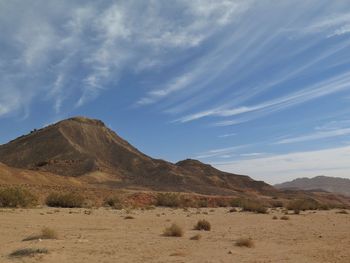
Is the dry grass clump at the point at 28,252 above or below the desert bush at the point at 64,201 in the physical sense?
below

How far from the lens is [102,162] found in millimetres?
122125

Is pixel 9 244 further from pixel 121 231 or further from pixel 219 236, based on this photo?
pixel 219 236

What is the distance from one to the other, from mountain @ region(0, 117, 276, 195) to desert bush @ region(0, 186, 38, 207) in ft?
198

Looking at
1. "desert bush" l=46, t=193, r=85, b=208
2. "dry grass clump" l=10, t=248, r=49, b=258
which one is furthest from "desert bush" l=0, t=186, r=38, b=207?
"dry grass clump" l=10, t=248, r=49, b=258

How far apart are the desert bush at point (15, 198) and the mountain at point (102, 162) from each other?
60.4 m

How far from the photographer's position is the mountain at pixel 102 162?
11125 cm

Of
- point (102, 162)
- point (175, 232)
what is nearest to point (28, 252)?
point (175, 232)

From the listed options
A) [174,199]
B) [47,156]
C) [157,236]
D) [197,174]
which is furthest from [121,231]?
[197,174]

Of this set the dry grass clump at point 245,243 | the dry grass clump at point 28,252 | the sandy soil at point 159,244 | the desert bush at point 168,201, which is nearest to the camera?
the dry grass clump at point 28,252

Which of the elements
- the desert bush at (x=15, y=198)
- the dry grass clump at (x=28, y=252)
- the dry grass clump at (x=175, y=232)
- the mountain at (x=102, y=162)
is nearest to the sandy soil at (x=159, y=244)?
the dry grass clump at (x=28, y=252)

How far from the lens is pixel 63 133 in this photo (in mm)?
132750

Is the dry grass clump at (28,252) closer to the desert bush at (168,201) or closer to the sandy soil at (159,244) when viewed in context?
the sandy soil at (159,244)

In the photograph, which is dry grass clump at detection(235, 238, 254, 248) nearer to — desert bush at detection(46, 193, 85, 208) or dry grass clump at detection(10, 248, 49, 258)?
dry grass clump at detection(10, 248, 49, 258)

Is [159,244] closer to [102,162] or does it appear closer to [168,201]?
[168,201]
